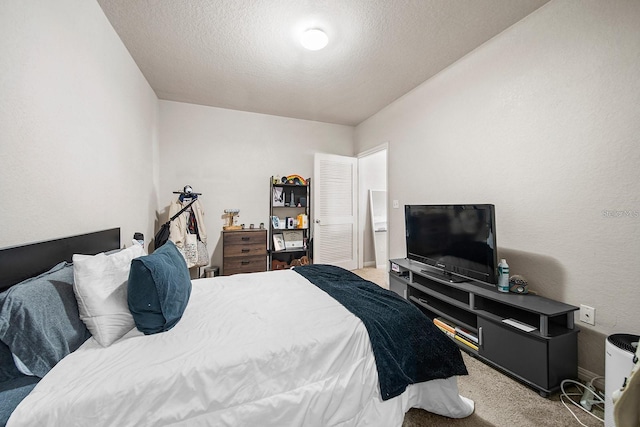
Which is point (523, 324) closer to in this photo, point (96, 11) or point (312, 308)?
point (312, 308)

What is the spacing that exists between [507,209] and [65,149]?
3289mm

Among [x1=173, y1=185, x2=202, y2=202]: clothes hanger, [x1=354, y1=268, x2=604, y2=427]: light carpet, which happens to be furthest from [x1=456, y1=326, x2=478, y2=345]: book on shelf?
[x1=173, y1=185, x2=202, y2=202]: clothes hanger

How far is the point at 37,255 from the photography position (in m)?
1.22

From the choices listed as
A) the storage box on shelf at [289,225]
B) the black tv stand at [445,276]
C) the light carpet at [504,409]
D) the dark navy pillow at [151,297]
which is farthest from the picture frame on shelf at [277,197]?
the light carpet at [504,409]

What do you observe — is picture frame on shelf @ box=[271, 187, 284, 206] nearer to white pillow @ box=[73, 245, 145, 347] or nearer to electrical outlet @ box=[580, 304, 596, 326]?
white pillow @ box=[73, 245, 145, 347]

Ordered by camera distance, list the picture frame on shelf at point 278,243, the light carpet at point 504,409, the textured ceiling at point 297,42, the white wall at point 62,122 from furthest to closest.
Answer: the picture frame on shelf at point 278,243, the textured ceiling at point 297,42, the light carpet at point 504,409, the white wall at point 62,122

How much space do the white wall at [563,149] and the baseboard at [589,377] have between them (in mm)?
30

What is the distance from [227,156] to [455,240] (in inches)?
132

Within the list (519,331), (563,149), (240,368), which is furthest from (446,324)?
(240,368)

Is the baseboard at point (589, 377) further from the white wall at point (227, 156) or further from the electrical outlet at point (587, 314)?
the white wall at point (227, 156)

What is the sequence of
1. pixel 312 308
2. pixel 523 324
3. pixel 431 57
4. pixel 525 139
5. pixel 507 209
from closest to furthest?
1. pixel 312 308
2. pixel 523 324
3. pixel 525 139
4. pixel 507 209
5. pixel 431 57

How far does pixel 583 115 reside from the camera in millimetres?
1773

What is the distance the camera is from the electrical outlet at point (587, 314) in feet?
5.60

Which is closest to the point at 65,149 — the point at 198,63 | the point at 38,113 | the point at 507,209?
the point at 38,113
